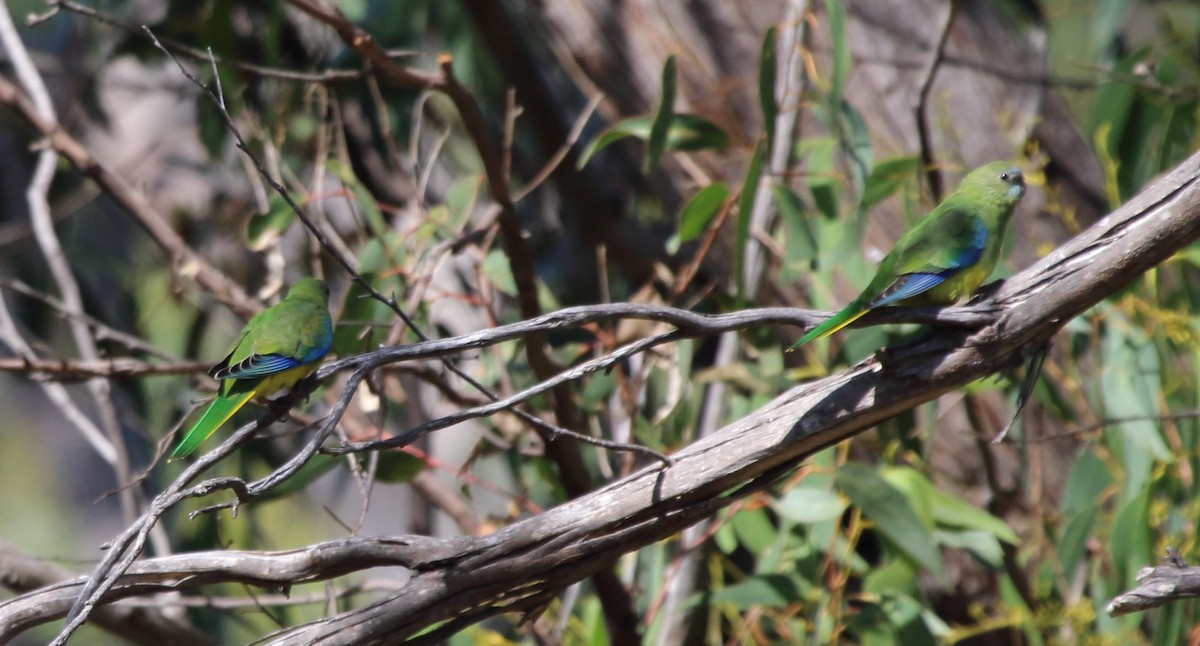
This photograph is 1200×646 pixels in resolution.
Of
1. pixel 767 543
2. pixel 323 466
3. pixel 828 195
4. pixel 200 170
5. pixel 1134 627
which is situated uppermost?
pixel 200 170

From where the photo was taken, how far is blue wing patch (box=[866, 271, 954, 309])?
5.42ft

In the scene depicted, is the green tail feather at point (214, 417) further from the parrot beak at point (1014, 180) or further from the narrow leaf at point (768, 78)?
the parrot beak at point (1014, 180)

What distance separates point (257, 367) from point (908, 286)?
4.01 feet

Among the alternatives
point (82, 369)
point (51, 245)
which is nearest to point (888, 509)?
point (82, 369)

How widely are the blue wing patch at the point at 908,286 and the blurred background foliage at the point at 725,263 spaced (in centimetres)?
58

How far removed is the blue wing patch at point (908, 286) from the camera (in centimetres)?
165

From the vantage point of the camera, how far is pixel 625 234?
12.7 ft

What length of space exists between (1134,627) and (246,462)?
8.75ft

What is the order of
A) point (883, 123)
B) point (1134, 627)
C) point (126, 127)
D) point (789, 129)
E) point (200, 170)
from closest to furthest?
point (1134, 627) → point (789, 129) → point (883, 123) → point (200, 170) → point (126, 127)

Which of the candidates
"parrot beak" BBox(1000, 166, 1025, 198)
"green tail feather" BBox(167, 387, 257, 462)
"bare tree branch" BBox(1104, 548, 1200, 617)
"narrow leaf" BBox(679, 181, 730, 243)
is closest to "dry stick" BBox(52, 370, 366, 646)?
"green tail feather" BBox(167, 387, 257, 462)

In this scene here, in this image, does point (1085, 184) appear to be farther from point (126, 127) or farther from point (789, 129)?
point (126, 127)

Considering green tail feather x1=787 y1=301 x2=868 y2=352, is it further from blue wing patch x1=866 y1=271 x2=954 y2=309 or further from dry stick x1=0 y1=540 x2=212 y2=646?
dry stick x1=0 y1=540 x2=212 y2=646

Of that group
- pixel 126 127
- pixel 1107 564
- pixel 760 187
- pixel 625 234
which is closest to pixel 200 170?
pixel 126 127

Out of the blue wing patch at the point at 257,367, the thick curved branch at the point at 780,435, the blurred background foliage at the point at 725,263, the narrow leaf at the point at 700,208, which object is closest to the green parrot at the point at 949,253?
the thick curved branch at the point at 780,435
